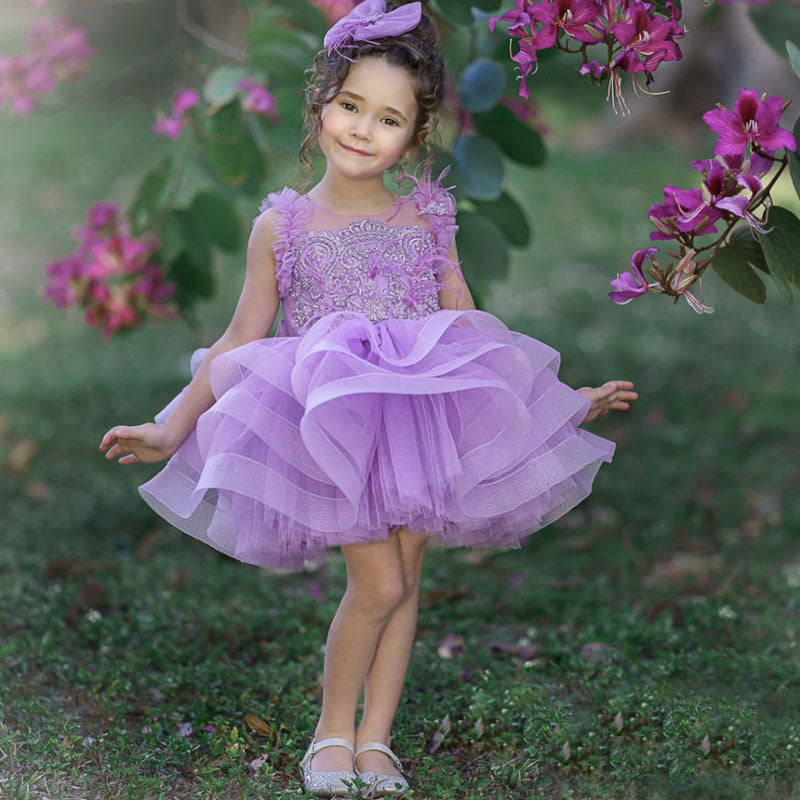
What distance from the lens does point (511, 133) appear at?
3285 mm

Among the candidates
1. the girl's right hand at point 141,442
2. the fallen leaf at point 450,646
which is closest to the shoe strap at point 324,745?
the girl's right hand at point 141,442

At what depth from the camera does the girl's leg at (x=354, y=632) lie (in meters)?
2.29

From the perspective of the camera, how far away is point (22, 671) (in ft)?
9.26

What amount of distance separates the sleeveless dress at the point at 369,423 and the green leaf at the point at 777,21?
1.18m

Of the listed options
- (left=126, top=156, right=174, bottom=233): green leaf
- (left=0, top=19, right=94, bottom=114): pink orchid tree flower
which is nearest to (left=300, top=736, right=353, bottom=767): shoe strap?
(left=126, top=156, right=174, bottom=233): green leaf

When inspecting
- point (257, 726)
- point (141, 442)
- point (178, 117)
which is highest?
point (141, 442)

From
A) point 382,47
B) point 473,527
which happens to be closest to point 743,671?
point 473,527

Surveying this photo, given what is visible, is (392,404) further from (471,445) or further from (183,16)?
(183,16)

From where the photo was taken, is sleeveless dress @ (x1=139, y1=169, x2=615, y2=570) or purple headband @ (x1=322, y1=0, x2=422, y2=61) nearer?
sleeveless dress @ (x1=139, y1=169, x2=615, y2=570)

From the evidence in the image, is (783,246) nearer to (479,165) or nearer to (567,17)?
(567,17)

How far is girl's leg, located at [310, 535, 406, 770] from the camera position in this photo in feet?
7.52

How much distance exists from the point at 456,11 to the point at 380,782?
5.53 feet

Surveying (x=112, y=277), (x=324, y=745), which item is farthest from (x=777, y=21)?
(x=112, y=277)

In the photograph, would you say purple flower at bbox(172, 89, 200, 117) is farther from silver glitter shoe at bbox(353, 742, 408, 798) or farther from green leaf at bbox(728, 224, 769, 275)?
silver glitter shoe at bbox(353, 742, 408, 798)
